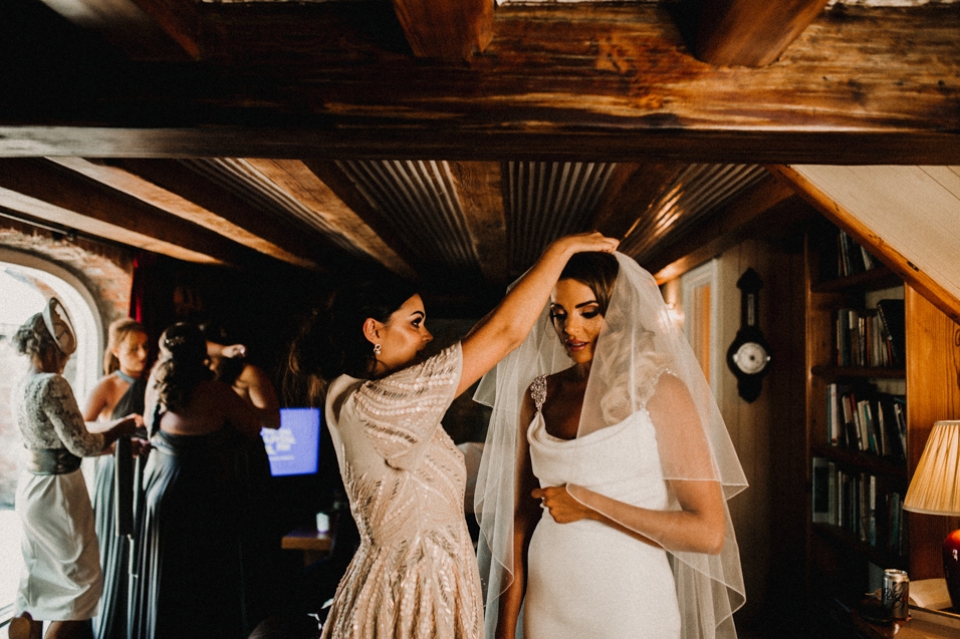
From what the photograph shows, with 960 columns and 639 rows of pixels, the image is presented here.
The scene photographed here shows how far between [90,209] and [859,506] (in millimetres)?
4046

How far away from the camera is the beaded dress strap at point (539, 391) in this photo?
1.91 metres

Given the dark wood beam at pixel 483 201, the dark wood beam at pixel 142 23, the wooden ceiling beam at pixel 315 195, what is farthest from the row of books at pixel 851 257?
the dark wood beam at pixel 142 23

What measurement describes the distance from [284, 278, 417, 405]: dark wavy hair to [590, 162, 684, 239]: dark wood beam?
41.5 inches

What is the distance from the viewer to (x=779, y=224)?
3.28 metres

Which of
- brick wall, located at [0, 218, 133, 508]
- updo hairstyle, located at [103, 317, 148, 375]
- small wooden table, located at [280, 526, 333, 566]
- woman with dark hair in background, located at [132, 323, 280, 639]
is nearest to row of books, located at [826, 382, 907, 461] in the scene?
small wooden table, located at [280, 526, 333, 566]

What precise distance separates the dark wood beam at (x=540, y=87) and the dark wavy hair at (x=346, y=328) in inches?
16.8

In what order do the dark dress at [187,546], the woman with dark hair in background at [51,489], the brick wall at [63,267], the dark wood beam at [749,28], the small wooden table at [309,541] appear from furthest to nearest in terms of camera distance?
the small wooden table at [309,541] → the brick wall at [63,267] → the dark dress at [187,546] → the woman with dark hair in background at [51,489] → the dark wood beam at [749,28]

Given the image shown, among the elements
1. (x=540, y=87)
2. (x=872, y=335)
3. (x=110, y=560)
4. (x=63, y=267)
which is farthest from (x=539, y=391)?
(x=63, y=267)

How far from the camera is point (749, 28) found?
1188 mm

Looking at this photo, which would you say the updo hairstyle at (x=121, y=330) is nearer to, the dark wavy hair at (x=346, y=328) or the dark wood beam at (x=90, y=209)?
the dark wood beam at (x=90, y=209)

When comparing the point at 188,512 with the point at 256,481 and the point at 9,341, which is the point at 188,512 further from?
the point at 9,341

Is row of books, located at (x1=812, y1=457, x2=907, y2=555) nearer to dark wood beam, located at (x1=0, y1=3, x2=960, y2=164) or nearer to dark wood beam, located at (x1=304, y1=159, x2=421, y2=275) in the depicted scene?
dark wood beam, located at (x1=0, y1=3, x2=960, y2=164)

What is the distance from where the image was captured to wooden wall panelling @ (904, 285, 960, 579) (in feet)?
6.89

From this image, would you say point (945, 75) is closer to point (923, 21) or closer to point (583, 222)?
point (923, 21)
